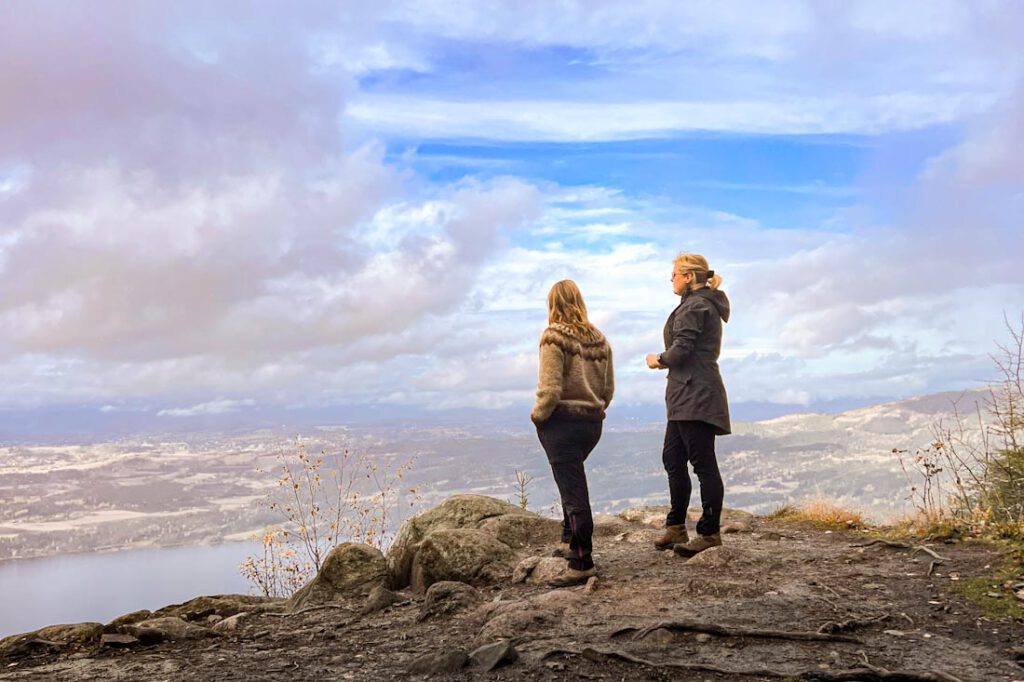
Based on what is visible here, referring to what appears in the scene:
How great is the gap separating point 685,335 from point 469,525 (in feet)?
15.1

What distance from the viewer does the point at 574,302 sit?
798cm

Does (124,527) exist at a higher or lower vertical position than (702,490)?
lower

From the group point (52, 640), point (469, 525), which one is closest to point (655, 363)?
point (469, 525)

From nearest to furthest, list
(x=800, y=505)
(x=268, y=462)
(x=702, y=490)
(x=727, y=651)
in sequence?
1. (x=727, y=651)
2. (x=702, y=490)
3. (x=800, y=505)
4. (x=268, y=462)

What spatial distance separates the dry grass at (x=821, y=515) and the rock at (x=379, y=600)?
18.4ft

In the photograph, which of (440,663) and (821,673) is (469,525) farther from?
(821,673)

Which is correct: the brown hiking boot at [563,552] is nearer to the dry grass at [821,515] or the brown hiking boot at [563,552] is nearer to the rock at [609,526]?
the rock at [609,526]

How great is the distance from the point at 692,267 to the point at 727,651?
377 cm

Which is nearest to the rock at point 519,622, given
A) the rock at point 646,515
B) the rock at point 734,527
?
the rock at point 734,527

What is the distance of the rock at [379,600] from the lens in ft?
27.9

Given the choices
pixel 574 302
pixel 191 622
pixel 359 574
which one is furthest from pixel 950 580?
pixel 191 622

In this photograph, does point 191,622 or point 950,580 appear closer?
point 950,580

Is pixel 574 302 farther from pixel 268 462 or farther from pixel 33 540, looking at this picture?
pixel 33 540

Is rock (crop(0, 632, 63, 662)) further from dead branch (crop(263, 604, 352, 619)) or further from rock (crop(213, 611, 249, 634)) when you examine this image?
dead branch (crop(263, 604, 352, 619))
